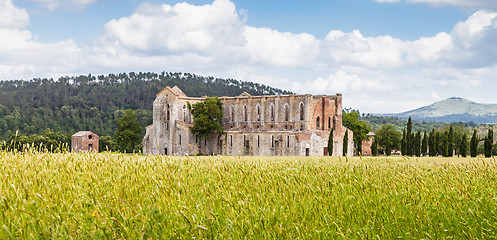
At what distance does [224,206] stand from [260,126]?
62047 mm

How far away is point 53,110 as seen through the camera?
456 ft

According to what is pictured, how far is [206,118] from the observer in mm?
68812

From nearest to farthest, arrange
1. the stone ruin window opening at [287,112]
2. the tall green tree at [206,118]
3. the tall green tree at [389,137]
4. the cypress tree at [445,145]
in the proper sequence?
the cypress tree at [445,145] → the stone ruin window opening at [287,112] → the tall green tree at [206,118] → the tall green tree at [389,137]

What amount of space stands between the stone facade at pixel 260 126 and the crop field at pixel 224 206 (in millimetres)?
51909

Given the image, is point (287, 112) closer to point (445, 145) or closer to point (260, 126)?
point (260, 126)

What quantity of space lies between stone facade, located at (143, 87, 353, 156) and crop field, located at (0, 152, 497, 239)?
51909 millimetres

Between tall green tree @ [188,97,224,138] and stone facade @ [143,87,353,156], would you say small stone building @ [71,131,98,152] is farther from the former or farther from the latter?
tall green tree @ [188,97,224,138]

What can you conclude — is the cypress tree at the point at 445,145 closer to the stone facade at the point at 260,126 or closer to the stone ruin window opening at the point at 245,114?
the stone facade at the point at 260,126

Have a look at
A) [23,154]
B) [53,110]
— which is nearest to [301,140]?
[23,154]

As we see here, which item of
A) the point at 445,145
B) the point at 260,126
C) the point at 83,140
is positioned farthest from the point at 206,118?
the point at 445,145

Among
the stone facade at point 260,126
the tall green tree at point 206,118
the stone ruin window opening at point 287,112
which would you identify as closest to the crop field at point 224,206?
the stone facade at point 260,126

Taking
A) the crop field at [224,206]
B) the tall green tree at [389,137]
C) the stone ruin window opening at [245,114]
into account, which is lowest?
the tall green tree at [389,137]

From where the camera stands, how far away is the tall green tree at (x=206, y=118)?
6844 centimetres

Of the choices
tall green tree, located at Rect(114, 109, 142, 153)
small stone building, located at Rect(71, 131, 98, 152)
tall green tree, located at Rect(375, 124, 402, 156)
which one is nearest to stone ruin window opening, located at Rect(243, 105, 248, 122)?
tall green tree, located at Rect(114, 109, 142, 153)
